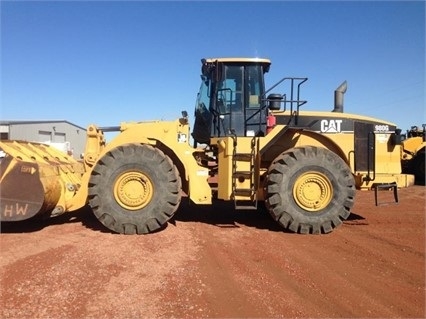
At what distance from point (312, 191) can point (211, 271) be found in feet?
8.96

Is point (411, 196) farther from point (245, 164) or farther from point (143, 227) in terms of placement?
point (143, 227)

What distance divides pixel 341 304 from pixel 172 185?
11.1 ft

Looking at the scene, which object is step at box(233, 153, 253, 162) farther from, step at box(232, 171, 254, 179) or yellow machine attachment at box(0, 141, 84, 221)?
yellow machine attachment at box(0, 141, 84, 221)

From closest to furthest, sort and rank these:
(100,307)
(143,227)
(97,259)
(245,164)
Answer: (100,307)
(97,259)
(143,227)
(245,164)

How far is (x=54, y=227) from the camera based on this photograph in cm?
645

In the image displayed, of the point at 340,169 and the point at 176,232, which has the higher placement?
the point at 340,169

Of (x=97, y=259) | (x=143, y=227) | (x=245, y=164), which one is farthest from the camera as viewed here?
(x=245, y=164)

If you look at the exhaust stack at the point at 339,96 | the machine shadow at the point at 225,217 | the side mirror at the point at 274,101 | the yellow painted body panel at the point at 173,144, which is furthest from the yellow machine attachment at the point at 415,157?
the yellow painted body panel at the point at 173,144

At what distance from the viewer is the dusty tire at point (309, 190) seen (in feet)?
20.9

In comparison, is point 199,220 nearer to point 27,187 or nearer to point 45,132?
point 27,187

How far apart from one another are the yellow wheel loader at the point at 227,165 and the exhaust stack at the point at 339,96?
2.76 feet

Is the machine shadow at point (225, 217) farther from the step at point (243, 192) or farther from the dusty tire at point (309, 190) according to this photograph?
the step at point (243, 192)

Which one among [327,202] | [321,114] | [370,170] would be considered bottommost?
[327,202]

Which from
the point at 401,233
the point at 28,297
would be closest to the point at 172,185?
the point at 28,297
